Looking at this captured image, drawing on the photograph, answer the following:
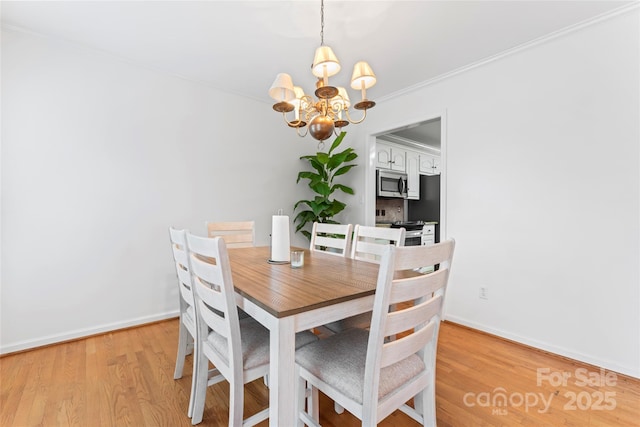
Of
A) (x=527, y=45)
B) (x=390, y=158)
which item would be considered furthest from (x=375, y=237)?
(x=390, y=158)

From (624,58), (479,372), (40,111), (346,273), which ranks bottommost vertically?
(479,372)

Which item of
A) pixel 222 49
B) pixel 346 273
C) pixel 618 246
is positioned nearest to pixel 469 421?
pixel 346 273

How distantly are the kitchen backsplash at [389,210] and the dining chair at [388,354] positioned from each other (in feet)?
12.1

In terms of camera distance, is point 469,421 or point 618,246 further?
point 618,246

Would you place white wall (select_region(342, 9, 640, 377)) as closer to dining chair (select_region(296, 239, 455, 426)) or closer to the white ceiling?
the white ceiling

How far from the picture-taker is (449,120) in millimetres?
2711

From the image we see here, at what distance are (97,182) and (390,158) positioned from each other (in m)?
3.76

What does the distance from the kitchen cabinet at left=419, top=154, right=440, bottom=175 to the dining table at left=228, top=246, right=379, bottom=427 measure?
4.13m

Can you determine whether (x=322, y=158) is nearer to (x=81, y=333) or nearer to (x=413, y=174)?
(x=413, y=174)

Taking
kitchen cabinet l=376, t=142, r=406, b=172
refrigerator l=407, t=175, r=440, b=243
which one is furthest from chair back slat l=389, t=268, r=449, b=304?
refrigerator l=407, t=175, r=440, b=243

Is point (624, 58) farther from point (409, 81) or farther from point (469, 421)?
point (469, 421)

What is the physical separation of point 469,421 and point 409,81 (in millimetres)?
2839

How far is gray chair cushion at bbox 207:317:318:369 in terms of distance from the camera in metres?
1.18

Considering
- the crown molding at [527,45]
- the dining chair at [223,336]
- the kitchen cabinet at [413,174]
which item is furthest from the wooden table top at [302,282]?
the kitchen cabinet at [413,174]
